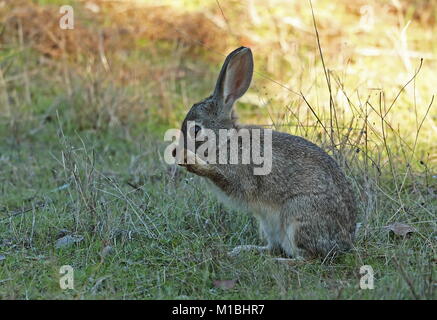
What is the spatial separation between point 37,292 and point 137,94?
4.41 meters

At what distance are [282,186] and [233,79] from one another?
0.83 metres

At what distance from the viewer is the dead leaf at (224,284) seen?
4.42 m

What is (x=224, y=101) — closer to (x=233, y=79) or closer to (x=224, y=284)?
(x=233, y=79)

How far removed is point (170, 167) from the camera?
6605 mm

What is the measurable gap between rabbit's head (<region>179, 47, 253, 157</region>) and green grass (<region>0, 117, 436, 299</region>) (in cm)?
69

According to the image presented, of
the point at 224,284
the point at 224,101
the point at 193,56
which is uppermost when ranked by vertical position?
the point at 193,56

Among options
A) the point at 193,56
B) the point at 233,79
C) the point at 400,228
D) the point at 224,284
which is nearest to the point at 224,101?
the point at 233,79

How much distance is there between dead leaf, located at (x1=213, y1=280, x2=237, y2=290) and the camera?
4.42 m

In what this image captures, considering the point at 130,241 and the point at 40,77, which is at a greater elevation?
the point at 40,77

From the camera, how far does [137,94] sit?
8.46 metres

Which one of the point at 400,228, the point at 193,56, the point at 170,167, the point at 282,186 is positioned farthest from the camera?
the point at 193,56

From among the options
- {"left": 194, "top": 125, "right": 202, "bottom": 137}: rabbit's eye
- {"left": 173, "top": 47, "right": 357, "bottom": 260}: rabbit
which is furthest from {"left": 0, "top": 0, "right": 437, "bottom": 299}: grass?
{"left": 194, "top": 125, "right": 202, "bottom": 137}: rabbit's eye
